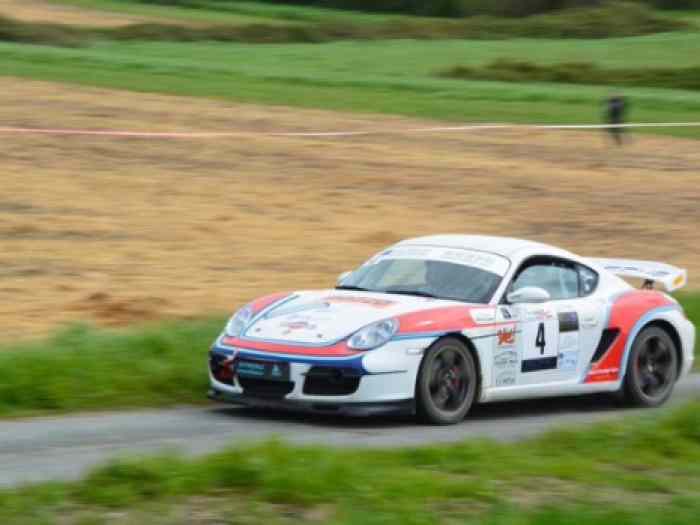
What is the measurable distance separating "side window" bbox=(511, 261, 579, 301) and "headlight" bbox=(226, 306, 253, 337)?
211 centimetres

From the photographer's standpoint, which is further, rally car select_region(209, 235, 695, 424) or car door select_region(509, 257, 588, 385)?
car door select_region(509, 257, 588, 385)

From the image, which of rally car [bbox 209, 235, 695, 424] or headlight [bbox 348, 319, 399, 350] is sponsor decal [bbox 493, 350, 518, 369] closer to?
rally car [bbox 209, 235, 695, 424]

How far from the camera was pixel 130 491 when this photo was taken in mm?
7457

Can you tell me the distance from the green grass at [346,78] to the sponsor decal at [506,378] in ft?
81.0

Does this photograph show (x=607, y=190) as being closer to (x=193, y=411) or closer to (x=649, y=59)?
(x=193, y=411)

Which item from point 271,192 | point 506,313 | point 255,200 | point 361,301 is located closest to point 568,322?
point 506,313

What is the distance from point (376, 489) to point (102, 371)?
4534 mm

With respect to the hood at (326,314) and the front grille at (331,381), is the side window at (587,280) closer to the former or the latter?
the hood at (326,314)

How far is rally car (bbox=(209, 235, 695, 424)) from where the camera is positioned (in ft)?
35.7

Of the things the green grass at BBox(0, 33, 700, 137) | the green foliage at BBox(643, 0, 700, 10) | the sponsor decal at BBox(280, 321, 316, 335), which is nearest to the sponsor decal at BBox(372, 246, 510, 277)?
the sponsor decal at BBox(280, 321, 316, 335)

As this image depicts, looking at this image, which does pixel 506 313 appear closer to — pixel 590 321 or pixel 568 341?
pixel 568 341

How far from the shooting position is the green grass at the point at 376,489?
725 cm

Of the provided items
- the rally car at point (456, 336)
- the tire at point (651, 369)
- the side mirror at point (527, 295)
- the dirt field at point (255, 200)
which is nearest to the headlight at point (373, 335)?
the rally car at point (456, 336)

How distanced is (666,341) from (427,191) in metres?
12.9
